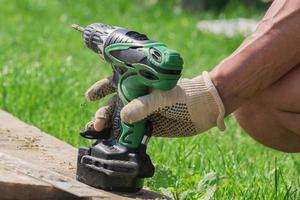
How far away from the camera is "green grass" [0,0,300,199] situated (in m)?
3.89

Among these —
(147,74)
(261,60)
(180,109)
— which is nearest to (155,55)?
(147,74)

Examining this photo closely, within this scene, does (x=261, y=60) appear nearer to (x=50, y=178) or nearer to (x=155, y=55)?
(x=155, y=55)

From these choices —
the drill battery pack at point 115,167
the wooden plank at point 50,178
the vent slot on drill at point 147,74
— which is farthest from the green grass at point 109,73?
the vent slot on drill at point 147,74

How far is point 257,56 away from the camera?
3359 millimetres

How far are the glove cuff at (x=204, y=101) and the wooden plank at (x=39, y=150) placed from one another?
0.33 m

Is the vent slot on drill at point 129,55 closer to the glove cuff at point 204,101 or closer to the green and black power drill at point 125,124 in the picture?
the green and black power drill at point 125,124

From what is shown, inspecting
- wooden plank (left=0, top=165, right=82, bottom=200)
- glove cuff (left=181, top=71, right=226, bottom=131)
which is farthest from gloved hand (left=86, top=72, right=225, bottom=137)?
wooden plank (left=0, top=165, right=82, bottom=200)

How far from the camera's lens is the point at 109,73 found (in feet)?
23.0

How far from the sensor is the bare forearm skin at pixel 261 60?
3.35 m

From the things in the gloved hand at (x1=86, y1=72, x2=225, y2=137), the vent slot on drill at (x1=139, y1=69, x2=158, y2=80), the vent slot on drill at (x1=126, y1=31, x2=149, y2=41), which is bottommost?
the gloved hand at (x1=86, y1=72, x2=225, y2=137)

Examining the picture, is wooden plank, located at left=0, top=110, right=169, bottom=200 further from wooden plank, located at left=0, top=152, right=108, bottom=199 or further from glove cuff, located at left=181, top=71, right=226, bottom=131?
glove cuff, located at left=181, top=71, right=226, bottom=131

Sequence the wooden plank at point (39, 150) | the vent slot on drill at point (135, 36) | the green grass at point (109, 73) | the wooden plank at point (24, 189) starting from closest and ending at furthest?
the wooden plank at point (24, 189)
the vent slot on drill at point (135, 36)
the wooden plank at point (39, 150)
the green grass at point (109, 73)

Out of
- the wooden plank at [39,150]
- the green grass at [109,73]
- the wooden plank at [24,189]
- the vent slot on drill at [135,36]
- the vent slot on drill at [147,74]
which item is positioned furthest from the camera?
the green grass at [109,73]

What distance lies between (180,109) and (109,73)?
374cm
